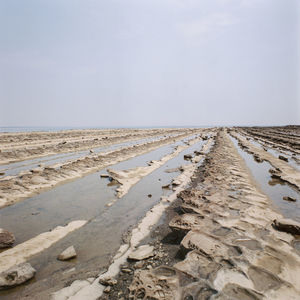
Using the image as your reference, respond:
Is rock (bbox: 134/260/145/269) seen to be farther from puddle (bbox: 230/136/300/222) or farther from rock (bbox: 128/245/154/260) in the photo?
puddle (bbox: 230/136/300/222)

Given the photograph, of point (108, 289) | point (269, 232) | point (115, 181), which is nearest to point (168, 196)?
point (115, 181)

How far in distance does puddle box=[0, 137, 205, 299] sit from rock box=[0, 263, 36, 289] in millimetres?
92

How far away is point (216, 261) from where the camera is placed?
310cm

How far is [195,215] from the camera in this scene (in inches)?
191

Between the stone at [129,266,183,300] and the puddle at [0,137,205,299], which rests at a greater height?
the stone at [129,266,183,300]

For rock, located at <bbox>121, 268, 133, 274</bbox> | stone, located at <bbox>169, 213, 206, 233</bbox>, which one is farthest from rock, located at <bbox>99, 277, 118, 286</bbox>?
stone, located at <bbox>169, 213, 206, 233</bbox>

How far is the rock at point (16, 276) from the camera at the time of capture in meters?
2.96

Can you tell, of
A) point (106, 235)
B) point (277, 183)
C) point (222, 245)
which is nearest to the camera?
point (222, 245)

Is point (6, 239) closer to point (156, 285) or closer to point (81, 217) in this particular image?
point (81, 217)

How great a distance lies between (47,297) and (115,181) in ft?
20.2

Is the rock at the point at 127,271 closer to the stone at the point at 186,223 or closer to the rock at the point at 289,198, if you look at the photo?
the stone at the point at 186,223

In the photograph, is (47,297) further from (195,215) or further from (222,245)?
(195,215)

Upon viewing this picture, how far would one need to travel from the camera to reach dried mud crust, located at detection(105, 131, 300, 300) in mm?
2557

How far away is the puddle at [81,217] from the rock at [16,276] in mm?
92
